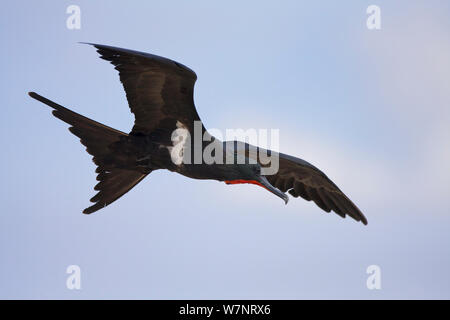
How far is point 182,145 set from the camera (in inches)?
289

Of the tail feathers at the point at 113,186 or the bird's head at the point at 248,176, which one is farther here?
the tail feathers at the point at 113,186

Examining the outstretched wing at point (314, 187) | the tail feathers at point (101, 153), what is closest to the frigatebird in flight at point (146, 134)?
the tail feathers at point (101, 153)

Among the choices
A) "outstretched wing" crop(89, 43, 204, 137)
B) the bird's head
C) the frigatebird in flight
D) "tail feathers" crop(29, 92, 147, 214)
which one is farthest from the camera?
the bird's head

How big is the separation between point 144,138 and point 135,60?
102cm

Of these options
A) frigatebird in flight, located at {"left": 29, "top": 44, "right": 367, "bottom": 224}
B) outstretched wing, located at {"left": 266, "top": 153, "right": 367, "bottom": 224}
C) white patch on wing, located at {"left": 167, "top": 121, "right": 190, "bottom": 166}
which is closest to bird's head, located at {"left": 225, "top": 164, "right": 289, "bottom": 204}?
frigatebird in flight, located at {"left": 29, "top": 44, "right": 367, "bottom": 224}

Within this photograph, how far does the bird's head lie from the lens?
7.36 m

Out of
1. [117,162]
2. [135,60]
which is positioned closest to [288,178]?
[117,162]

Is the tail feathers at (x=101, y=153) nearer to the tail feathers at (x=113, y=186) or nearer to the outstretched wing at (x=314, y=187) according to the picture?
the tail feathers at (x=113, y=186)

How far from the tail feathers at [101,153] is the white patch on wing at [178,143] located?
0.52 m

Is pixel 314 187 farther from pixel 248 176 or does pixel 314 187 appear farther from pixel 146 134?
pixel 146 134

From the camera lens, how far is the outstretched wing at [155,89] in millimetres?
6568

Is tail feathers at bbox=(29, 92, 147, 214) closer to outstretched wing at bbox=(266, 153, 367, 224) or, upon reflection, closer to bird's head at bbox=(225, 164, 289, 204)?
bird's head at bbox=(225, 164, 289, 204)

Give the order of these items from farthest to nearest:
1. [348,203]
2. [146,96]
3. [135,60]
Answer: [348,203] → [146,96] → [135,60]

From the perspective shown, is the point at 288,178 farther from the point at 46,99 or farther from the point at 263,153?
the point at 46,99
